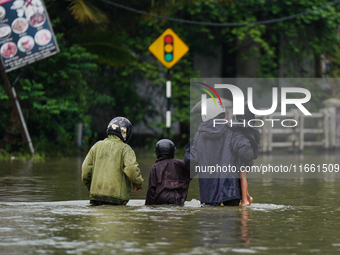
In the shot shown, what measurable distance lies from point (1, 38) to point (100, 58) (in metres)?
3.44

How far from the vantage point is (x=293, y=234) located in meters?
6.71

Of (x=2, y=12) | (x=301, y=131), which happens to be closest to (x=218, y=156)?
(x=2, y=12)

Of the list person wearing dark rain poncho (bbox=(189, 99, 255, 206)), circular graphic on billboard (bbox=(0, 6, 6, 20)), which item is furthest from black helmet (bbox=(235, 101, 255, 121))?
circular graphic on billboard (bbox=(0, 6, 6, 20))

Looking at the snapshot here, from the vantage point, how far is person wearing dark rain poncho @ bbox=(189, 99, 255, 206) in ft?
27.2

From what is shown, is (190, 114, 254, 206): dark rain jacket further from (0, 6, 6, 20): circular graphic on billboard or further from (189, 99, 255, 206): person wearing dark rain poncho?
(0, 6, 6, 20): circular graphic on billboard

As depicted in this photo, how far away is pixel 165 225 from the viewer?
281 inches

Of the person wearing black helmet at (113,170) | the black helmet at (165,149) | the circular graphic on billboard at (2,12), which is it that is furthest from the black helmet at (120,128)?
the circular graphic on billboard at (2,12)

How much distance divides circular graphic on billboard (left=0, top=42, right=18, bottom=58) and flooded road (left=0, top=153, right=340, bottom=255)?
8.18 meters

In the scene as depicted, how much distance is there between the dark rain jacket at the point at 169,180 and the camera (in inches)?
340

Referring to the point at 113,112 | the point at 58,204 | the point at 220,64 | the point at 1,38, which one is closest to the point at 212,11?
the point at 220,64

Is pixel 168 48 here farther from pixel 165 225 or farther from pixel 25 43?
pixel 165 225

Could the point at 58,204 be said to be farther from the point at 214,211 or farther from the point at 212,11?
the point at 212,11

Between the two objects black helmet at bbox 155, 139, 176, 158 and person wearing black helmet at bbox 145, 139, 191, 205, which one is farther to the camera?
black helmet at bbox 155, 139, 176, 158

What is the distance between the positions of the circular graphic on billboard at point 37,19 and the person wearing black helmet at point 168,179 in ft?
36.1
